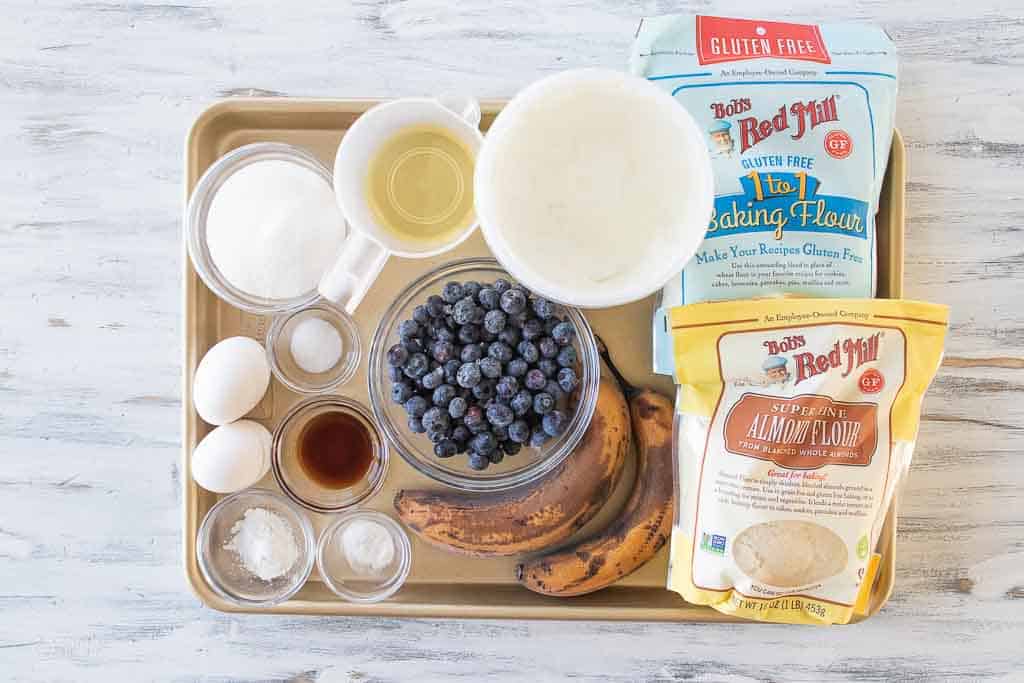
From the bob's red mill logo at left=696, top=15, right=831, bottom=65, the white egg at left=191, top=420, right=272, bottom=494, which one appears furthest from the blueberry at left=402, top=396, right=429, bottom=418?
the bob's red mill logo at left=696, top=15, right=831, bottom=65

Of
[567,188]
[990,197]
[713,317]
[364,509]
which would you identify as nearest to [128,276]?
[364,509]

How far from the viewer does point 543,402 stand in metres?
0.89

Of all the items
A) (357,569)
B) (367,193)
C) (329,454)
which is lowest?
(357,569)

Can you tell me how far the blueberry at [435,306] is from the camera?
3.03 feet

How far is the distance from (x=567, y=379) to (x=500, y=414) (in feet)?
0.28

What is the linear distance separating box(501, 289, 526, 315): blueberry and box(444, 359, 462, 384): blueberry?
83 mm

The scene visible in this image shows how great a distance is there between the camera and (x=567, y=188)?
823mm

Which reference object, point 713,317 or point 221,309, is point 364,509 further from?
point 713,317

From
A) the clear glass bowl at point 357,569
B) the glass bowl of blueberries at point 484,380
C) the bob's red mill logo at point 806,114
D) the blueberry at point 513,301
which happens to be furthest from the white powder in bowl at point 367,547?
the bob's red mill logo at point 806,114

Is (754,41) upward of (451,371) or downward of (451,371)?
upward

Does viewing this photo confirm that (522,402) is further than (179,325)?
No

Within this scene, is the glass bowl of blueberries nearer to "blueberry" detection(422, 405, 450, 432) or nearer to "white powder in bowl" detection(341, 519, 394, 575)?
"blueberry" detection(422, 405, 450, 432)

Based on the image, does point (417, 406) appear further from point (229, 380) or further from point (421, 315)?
point (229, 380)

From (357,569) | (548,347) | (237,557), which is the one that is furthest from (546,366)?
(237,557)
